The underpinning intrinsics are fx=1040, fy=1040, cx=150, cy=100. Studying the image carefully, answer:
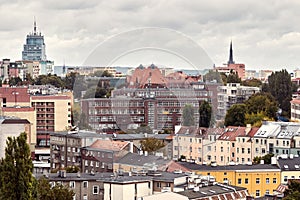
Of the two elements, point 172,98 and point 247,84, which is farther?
point 247,84

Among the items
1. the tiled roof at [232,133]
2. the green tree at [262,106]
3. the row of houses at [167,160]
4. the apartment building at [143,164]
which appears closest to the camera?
the row of houses at [167,160]

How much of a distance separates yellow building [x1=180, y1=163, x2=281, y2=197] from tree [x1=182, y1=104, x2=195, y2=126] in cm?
1460

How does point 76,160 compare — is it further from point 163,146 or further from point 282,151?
point 282,151

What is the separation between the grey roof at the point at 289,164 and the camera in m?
35.3

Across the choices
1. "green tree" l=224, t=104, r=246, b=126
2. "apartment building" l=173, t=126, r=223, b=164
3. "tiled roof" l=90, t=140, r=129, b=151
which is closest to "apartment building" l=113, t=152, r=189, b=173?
"tiled roof" l=90, t=140, r=129, b=151

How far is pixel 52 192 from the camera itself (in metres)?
27.8

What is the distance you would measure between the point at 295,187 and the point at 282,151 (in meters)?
17.1

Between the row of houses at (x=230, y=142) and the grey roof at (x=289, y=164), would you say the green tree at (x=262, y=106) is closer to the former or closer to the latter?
the row of houses at (x=230, y=142)

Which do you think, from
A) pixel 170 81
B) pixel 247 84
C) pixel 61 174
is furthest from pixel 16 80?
pixel 61 174

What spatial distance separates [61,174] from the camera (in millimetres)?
31359

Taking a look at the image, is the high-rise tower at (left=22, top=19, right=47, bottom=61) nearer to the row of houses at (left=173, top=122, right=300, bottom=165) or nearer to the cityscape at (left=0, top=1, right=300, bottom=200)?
the cityscape at (left=0, top=1, right=300, bottom=200)

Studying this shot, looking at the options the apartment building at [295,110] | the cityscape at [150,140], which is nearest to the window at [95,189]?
the cityscape at [150,140]

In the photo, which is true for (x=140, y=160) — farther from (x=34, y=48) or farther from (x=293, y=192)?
(x=34, y=48)

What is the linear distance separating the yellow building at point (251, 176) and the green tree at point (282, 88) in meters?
35.9
